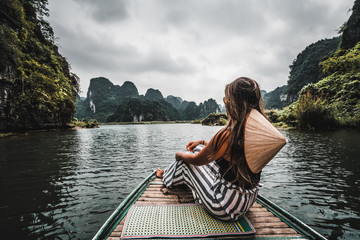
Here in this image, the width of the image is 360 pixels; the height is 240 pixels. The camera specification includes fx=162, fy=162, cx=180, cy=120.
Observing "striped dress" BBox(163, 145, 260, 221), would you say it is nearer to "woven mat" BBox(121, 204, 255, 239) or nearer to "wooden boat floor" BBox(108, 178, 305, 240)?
"woven mat" BBox(121, 204, 255, 239)

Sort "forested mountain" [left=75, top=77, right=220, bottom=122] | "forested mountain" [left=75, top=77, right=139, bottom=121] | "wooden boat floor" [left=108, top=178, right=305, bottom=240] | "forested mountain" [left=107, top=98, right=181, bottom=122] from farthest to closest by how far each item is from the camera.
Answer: "forested mountain" [left=75, top=77, right=139, bottom=121] < "forested mountain" [left=75, top=77, right=220, bottom=122] < "forested mountain" [left=107, top=98, right=181, bottom=122] < "wooden boat floor" [left=108, top=178, right=305, bottom=240]

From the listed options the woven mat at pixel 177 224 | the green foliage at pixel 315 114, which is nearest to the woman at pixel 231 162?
the woven mat at pixel 177 224

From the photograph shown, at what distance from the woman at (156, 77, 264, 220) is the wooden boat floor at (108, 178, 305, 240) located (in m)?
0.37

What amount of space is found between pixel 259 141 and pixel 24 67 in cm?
2540

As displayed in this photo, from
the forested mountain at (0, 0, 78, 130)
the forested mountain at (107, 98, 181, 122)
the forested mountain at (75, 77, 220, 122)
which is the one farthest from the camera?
the forested mountain at (75, 77, 220, 122)

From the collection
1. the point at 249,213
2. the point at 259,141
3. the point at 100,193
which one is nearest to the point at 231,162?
the point at 259,141

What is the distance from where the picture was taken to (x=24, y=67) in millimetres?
18203

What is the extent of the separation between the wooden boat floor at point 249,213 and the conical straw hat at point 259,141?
1002 mm

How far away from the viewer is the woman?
1.77 m

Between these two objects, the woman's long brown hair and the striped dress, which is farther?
the striped dress

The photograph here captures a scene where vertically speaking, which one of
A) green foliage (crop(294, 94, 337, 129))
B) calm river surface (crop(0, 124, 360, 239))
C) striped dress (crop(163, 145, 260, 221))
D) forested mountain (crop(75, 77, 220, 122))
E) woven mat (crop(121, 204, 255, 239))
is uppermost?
forested mountain (crop(75, 77, 220, 122))

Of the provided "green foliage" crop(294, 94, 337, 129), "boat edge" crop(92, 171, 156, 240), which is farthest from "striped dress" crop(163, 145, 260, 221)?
"green foliage" crop(294, 94, 337, 129)

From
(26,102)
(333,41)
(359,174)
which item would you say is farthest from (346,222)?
(333,41)

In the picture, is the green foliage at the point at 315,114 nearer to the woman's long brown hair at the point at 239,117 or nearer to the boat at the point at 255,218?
the boat at the point at 255,218
